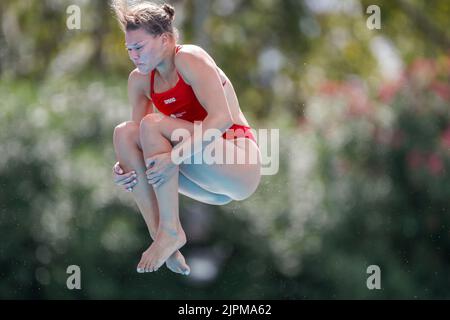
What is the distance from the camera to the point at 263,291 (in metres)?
12.3

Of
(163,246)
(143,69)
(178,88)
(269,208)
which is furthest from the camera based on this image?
(269,208)

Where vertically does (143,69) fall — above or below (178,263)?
above

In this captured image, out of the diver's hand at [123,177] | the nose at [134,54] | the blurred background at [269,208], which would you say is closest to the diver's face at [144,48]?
the nose at [134,54]

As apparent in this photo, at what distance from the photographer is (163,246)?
508cm

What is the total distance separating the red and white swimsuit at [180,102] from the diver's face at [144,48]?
0.47ft

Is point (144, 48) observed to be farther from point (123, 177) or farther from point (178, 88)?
point (123, 177)

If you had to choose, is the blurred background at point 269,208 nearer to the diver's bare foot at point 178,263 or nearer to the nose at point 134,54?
the diver's bare foot at point 178,263

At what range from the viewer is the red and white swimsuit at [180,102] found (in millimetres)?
4941

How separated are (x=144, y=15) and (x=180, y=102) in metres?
0.50

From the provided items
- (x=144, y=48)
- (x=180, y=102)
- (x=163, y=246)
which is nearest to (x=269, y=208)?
(x=163, y=246)

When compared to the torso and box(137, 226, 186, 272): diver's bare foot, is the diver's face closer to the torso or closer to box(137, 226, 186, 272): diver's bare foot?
the torso

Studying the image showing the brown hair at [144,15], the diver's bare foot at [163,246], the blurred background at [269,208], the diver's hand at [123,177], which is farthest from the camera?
the blurred background at [269,208]
